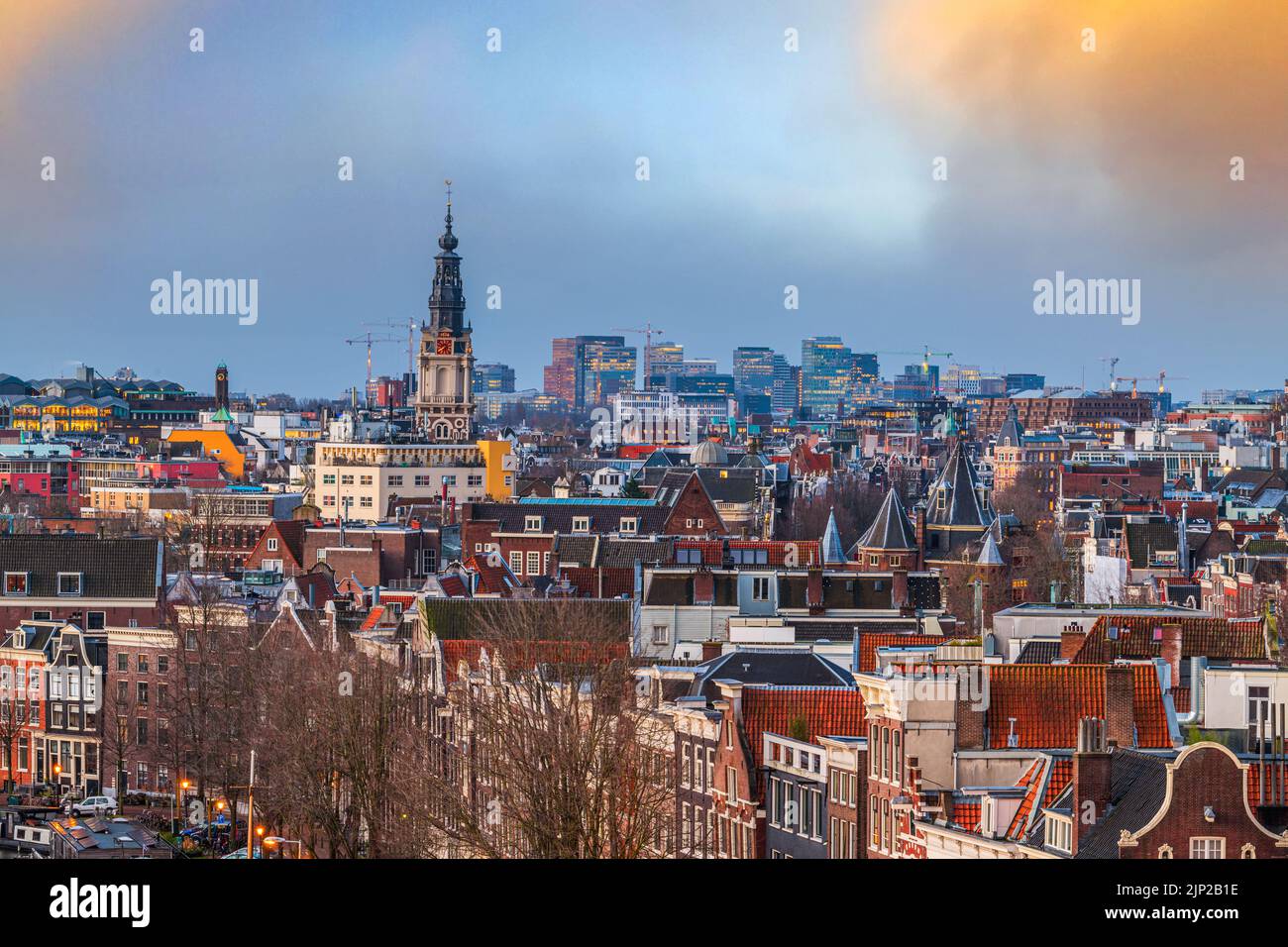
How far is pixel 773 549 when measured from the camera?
57312 millimetres

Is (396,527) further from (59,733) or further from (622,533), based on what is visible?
(59,733)

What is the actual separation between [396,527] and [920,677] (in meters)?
54.7

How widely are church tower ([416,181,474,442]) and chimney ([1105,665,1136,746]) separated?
9398cm

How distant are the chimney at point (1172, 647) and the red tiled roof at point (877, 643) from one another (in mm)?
3009

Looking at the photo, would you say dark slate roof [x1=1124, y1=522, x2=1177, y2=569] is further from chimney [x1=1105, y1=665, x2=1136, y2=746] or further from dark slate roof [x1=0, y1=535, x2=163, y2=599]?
chimney [x1=1105, y1=665, x2=1136, y2=746]

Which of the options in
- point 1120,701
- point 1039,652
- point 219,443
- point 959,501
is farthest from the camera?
point 219,443

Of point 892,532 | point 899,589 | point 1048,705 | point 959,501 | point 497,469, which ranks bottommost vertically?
point 1048,705

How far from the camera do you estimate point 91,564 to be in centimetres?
5466

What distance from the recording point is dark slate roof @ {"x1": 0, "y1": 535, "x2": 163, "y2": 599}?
177 feet

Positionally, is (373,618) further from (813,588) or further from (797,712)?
(797,712)

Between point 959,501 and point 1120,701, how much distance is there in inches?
2173

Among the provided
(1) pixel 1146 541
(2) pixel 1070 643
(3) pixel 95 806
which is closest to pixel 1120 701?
(2) pixel 1070 643

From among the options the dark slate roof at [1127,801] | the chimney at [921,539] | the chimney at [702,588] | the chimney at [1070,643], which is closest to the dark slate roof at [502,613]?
the chimney at [702,588]
